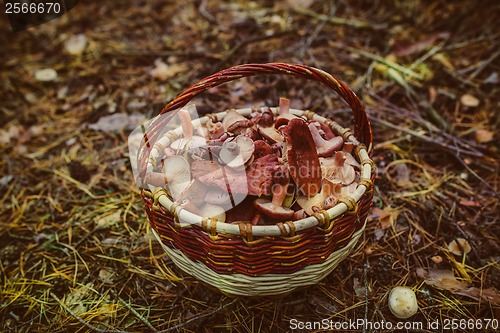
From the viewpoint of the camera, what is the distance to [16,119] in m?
2.81

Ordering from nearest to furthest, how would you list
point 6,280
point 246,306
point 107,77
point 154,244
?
point 246,306 → point 6,280 → point 154,244 → point 107,77

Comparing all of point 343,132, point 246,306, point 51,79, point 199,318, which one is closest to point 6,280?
point 199,318

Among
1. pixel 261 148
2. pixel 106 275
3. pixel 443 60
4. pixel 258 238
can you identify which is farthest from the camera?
pixel 443 60

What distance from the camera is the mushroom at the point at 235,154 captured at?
138cm

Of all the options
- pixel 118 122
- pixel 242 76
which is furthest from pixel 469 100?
pixel 118 122

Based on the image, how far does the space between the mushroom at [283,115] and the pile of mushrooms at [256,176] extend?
0.12 m

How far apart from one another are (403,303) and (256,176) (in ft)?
2.47

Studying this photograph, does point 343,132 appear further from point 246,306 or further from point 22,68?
point 22,68

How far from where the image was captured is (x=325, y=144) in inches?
61.5

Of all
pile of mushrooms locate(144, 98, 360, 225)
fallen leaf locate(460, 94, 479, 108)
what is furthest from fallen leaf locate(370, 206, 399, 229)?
fallen leaf locate(460, 94, 479, 108)

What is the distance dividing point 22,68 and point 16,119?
0.69 meters

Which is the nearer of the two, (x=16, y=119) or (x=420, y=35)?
(x=16, y=119)

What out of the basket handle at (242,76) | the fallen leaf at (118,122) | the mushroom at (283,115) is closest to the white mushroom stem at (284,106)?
the mushroom at (283,115)

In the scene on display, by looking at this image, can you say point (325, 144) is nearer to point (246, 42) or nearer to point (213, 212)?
point (213, 212)
